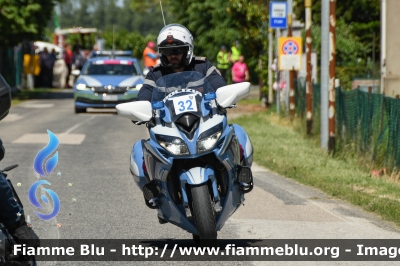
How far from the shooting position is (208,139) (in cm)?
740

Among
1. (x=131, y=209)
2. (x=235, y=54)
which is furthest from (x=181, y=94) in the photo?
(x=235, y=54)

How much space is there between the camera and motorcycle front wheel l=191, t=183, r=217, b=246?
7.33m

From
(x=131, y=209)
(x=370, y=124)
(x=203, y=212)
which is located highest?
(x=203, y=212)

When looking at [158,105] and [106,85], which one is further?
[106,85]

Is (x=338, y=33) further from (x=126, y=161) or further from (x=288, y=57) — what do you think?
(x=126, y=161)

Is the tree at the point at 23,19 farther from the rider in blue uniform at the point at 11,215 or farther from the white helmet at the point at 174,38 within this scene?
the rider in blue uniform at the point at 11,215

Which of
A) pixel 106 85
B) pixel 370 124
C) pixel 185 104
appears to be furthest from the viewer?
pixel 106 85

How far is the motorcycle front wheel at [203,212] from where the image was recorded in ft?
24.1

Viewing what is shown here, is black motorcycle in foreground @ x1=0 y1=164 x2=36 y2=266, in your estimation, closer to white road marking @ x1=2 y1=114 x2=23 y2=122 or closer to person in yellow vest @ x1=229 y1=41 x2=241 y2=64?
white road marking @ x1=2 y1=114 x2=23 y2=122

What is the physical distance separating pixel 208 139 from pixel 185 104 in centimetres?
32

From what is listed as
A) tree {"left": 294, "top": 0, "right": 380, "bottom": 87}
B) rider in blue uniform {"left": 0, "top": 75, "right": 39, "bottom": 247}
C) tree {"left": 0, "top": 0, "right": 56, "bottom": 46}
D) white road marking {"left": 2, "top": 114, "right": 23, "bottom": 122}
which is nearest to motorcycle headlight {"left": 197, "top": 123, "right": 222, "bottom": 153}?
rider in blue uniform {"left": 0, "top": 75, "right": 39, "bottom": 247}

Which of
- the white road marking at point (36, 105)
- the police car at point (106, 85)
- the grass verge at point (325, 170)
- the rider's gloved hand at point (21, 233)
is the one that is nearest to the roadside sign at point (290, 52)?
the grass verge at point (325, 170)

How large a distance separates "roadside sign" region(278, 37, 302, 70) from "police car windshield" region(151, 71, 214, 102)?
1603 centimetres

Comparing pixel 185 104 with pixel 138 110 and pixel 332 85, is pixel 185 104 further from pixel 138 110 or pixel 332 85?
pixel 332 85
